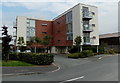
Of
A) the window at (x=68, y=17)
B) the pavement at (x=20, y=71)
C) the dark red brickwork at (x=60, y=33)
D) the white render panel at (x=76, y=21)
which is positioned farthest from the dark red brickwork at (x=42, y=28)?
the pavement at (x=20, y=71)

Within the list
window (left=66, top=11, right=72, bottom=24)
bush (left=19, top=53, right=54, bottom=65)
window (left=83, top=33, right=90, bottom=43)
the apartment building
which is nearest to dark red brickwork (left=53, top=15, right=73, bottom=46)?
the apartment building

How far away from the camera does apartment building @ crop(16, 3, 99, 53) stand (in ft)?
101

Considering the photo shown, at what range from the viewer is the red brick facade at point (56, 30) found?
36722 millimetres

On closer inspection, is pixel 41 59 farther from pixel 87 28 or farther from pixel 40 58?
pixel 87 28

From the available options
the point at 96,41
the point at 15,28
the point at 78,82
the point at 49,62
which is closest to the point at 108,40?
the point at 96,41

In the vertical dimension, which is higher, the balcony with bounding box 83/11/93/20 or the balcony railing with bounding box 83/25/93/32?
the balcony with bounding box 83/11/93/20

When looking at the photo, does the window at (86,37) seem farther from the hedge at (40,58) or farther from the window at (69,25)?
the hedge at (40,58)

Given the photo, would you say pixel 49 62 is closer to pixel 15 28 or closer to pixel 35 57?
pixel 35 57

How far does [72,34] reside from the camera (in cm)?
3281

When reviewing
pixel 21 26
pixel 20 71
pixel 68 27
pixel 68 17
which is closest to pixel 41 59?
pixel 20 71

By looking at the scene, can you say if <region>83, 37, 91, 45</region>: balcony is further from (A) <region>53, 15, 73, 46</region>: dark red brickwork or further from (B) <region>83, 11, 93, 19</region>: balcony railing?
(B) <region>83, 11, 93, 19</region>: balcony railing

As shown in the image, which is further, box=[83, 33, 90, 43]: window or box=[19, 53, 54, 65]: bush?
box=[83, 33, 90, 43]: window

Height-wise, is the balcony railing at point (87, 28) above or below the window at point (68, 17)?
below

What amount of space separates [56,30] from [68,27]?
7.53m
